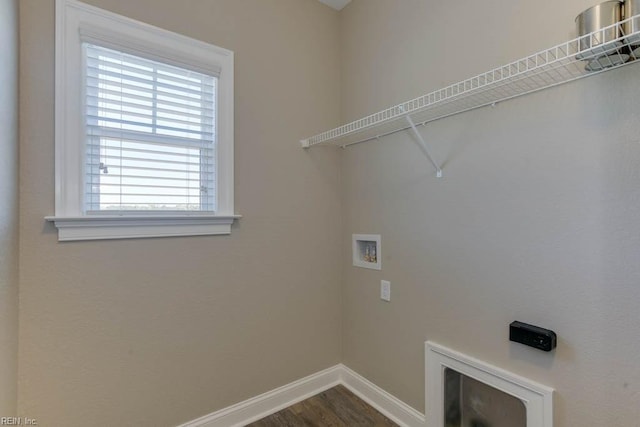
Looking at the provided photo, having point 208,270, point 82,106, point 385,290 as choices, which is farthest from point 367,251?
point 82,106

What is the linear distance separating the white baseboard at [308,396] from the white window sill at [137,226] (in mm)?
1085

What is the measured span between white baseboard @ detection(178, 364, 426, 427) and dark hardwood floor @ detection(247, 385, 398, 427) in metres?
0.04

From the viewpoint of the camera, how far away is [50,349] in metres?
1.37

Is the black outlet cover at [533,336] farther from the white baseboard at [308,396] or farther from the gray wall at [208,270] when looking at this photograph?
the gray wall at [208,270]

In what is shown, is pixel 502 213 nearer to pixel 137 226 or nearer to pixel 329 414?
pixel 329 414

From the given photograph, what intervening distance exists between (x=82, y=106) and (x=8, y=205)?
0.56 meters

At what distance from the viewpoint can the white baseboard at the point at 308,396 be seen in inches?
70.6

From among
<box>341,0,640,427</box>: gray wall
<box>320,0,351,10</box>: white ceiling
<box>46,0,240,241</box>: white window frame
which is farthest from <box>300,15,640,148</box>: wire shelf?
<box>46,0,240,241</box>: white window frame

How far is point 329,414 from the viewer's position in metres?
1.95

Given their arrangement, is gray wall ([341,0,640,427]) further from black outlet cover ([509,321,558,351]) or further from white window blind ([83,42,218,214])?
white window blind ([83,42,218,214])

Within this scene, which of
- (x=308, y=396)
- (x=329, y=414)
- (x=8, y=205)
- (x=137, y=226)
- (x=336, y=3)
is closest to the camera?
(x=8, y=205)

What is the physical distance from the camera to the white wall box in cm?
203

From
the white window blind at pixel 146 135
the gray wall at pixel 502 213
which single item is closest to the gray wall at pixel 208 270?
the white window blind at pixel 146 135

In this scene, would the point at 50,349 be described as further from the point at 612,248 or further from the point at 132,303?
the point at 612,248
